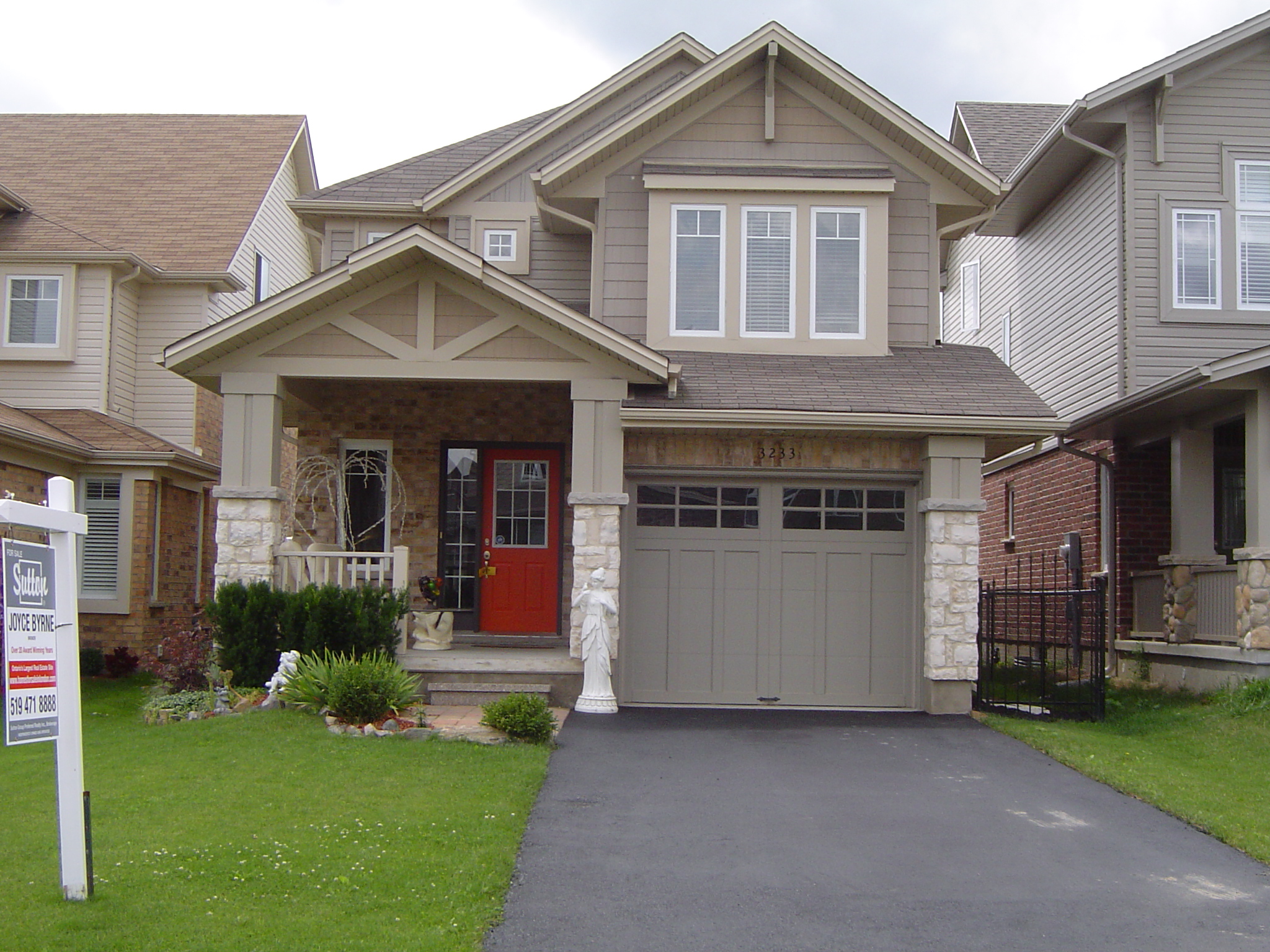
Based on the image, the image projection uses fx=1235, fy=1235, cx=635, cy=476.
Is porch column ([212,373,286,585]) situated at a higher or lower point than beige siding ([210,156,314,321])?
lower

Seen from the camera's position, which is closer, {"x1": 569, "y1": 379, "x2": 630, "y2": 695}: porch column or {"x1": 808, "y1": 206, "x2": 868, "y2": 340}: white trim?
{"x1": 569, "y1": 379, "x2": 630, "y2": 695}: porch column

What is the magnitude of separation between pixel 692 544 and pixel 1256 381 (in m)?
5.70

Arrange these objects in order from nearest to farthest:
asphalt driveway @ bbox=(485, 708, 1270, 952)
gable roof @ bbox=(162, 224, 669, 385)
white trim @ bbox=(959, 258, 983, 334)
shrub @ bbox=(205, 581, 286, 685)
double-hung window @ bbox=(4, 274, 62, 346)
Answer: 1. asphalt driveway @ bbox=(485, 708, 1270, 952)
2. shrub @ bbox=(205, 581, 286, 685)
3. gable roof @ bbox=(162, 224, 669, 385)
4. double-hung window @ bbox=(4, 274, 62, 346)
5. white trim @ bbox=(959, 258, 983, 334)

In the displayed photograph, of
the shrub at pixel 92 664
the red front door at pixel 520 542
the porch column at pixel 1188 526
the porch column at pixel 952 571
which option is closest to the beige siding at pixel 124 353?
the shrub at pixel 92 664

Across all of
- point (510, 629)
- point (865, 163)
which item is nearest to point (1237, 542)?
point (865, 163)

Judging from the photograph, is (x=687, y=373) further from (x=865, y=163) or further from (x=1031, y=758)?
(x=1031, y=758)

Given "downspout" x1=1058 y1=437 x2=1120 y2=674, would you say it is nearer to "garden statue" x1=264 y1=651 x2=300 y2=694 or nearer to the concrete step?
the concrete step

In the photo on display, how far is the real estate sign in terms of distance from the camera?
501 cm

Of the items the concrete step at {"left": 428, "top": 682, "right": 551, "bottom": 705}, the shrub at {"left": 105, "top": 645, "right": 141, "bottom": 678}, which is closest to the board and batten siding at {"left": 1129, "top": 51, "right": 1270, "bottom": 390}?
the concrete step at {"left": 428, "top": 682, "right": 551, "bottom": 705}

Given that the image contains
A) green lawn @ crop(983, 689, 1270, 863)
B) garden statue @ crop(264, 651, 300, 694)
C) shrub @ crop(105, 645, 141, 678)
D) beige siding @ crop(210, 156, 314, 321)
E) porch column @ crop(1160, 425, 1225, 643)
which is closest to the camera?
green lawn @ crop(983, 689, 1270, 863)

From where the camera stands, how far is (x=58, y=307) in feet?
57.2

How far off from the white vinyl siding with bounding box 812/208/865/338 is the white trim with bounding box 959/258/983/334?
894 cm

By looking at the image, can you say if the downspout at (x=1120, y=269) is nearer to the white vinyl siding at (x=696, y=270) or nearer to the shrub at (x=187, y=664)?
the white vinyl siding at (x=696, y=270)

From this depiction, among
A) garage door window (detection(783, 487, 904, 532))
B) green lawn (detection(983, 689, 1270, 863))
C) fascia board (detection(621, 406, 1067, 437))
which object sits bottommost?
green lawn (detection(983, 689, 1270, 863))
